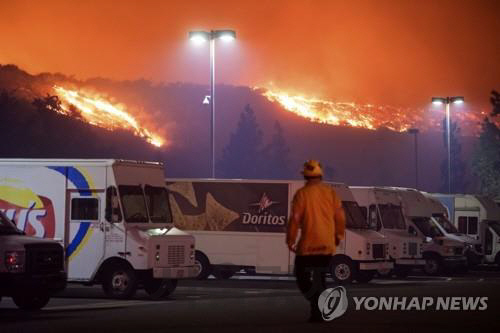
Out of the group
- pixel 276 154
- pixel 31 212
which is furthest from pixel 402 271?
pixel 276 154

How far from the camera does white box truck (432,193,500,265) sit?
50.2 metres

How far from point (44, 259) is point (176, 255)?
19.1ft

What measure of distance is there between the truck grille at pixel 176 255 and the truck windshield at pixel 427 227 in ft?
57.6

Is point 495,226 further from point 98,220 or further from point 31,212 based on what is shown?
point 31,212

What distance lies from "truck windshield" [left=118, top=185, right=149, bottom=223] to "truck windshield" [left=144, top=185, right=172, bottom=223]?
185 mm

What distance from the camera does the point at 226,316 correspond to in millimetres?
18438

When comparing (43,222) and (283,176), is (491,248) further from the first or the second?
(283,176)

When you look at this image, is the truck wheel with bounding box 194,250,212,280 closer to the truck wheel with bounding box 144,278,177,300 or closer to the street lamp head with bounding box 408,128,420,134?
the truck wheel with bounding box 144,278,177,300

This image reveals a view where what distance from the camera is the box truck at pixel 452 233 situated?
4462cm

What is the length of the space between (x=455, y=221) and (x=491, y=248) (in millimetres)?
1863

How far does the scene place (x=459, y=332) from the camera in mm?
14930

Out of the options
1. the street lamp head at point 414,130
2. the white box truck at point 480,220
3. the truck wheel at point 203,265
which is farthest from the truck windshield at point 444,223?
the street lamp head at point 414,130

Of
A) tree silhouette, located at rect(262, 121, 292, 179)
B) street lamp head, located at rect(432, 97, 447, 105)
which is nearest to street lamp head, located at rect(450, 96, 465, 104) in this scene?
street lamp head, located at rect(432, 97, 447, 105)
